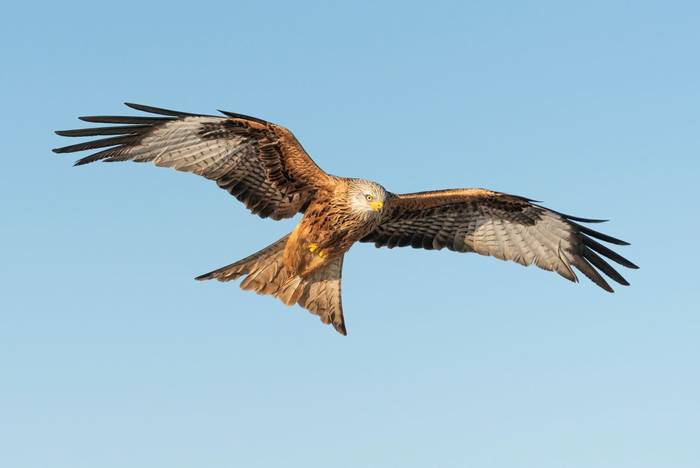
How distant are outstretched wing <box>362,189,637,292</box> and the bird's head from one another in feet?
6.07

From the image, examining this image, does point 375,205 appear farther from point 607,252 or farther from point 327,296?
point 607,252

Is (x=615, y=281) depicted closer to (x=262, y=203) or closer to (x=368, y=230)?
(x=368, y=230)

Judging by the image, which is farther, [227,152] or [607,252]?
[607,252]

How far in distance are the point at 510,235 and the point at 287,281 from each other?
3372 mm

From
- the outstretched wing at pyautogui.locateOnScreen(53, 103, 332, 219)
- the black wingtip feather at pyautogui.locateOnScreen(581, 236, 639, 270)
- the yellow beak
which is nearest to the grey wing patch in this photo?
the outstretched wing at pyautogui.locateOnScreen(53, 103, 332, 219)

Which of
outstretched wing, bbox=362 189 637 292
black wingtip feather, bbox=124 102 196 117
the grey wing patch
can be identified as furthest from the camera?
outstretched wing, bbox=362 189 637 292

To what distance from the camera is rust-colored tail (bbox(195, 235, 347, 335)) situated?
1341 cm

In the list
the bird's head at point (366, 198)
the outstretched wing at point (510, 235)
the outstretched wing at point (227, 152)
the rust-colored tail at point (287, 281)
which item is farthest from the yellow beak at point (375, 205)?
the outstretched wing at point (510, 235)

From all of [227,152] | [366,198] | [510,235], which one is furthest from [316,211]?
[510,235]

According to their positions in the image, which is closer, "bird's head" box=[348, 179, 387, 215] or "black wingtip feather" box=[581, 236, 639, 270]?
"bird's head" box=[348, 179, 387, 215]

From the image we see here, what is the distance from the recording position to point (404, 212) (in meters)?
14.0

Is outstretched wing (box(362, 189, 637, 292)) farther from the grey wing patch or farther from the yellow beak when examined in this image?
the yellow beak

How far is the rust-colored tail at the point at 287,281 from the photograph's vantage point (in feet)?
44.0

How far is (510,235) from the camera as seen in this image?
14555 millimetres
